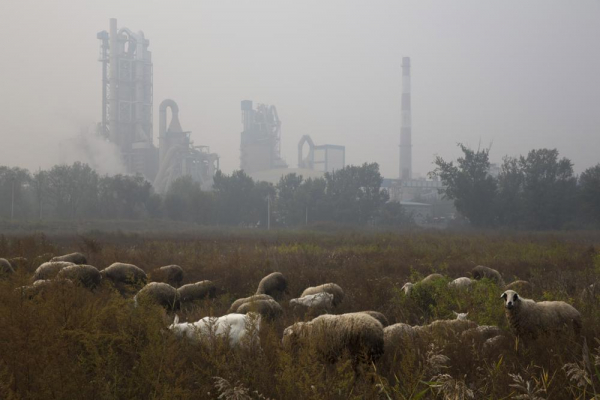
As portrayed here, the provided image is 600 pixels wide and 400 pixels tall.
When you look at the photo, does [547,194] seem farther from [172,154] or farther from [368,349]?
[172,154]

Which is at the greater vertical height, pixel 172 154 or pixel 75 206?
pixel 172 154

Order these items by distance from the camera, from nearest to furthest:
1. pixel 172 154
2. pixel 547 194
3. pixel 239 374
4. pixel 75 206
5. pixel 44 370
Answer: pixel 44 370 < pixel 239 374 < pixel 547 194 < pixel 75 206 < pixel 172 154

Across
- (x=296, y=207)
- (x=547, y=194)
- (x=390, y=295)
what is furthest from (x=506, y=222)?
(x=390, y=295)

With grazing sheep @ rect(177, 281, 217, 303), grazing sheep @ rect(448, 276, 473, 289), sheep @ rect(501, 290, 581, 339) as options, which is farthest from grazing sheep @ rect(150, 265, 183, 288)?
sheep @ rect(501, 290, 581, 339)

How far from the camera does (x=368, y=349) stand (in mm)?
6227

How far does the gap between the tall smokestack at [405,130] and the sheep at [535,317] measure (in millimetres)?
116889

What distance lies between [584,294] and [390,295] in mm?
3310

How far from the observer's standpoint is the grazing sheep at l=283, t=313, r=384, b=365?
620 cm

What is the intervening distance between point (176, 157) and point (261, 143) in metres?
25.3

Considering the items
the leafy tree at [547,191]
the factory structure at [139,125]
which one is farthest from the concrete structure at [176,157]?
the leafy tree at [547,191]

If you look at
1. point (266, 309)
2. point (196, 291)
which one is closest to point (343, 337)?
point (266, 309)

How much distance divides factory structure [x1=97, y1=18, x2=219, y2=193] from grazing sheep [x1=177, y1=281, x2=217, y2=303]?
286 feet

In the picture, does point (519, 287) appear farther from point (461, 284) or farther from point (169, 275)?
point (169, 275)

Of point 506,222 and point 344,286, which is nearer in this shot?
point 344,286
